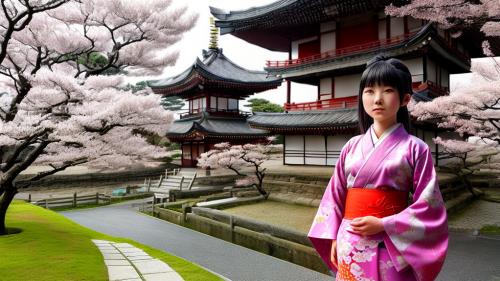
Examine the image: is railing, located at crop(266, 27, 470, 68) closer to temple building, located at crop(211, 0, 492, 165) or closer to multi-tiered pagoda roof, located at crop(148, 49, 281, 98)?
temple building, located at crop(211, 0, 492, 165)

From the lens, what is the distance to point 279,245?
8258 mm

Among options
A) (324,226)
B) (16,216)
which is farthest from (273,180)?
(324,226)

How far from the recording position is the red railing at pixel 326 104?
57.9ft

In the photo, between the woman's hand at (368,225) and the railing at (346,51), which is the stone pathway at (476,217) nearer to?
the railing at (346,51)

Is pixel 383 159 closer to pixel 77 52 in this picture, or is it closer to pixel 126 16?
pixel 126 16

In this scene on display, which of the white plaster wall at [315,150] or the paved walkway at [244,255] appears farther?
the white plaster wall at [315,150]

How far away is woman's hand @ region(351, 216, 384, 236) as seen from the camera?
205 centimetres

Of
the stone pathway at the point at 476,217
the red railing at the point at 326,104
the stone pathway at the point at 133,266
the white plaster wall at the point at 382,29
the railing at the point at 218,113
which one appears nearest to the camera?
the stone pathway at the point at 133,266

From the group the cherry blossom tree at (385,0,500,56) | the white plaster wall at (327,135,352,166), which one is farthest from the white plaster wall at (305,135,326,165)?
the cherry blossom tree at (385,0,500,56)

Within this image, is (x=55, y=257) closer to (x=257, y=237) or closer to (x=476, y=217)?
(x=257, y=237)

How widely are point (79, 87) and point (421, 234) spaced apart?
682cm

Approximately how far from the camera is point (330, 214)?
245cm

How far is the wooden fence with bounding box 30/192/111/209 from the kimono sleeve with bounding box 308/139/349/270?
1780cm

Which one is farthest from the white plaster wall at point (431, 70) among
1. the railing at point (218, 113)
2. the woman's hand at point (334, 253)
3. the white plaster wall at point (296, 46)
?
the woman's hand at point (334, 253)
